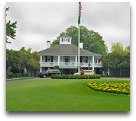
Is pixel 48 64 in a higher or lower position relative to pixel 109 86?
higher

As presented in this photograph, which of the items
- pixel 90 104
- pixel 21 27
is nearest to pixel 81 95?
pixel 90 104

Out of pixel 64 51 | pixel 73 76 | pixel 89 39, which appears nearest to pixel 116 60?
pixel 89 39

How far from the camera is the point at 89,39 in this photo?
9.80 metres

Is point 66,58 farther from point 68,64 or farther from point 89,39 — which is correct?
point 89,39

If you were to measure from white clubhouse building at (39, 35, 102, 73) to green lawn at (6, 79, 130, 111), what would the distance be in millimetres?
254

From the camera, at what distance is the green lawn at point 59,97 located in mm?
9289

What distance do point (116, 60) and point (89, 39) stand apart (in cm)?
62

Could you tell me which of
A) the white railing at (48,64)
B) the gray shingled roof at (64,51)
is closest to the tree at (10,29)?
the gray shingled roof at (64,51)

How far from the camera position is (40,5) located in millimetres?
9539

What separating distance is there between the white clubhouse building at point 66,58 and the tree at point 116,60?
144 mm

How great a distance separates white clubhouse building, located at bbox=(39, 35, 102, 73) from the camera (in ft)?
32.0

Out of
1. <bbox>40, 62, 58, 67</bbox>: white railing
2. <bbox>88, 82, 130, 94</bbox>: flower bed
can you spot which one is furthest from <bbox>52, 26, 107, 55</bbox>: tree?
<bbox>88, 82, 130, 94</bbox>: flower bed

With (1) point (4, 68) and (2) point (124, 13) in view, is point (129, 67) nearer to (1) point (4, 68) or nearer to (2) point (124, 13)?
(2) point (124, 13)

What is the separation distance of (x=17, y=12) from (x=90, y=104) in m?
2.06
